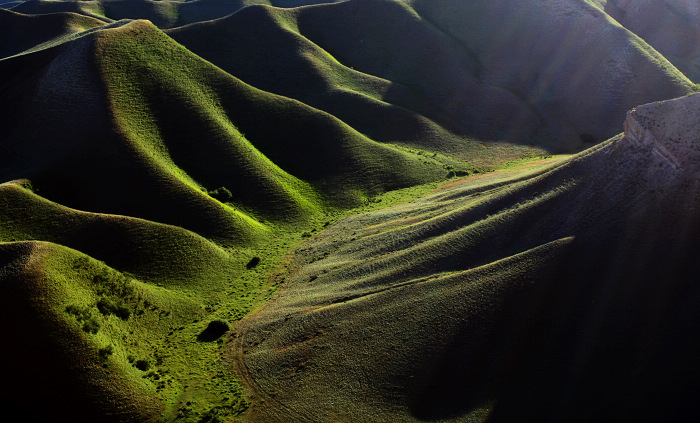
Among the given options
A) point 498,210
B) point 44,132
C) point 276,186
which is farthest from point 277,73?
point 498,210

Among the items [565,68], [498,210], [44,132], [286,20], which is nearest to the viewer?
[498,210]

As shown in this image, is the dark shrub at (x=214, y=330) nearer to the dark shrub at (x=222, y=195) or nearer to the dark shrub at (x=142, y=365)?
the dark shrub at (x=142, y=365)

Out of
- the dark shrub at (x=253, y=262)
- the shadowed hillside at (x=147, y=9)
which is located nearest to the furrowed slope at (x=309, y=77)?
the dark shrub at (x=253, y=262)

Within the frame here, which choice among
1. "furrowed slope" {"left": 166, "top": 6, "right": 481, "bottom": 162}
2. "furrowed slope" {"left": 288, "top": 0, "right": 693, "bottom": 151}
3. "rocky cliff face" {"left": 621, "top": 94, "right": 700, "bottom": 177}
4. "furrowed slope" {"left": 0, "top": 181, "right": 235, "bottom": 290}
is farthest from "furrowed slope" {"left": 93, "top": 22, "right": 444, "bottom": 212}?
"rocky cliff face" {"left": 621, "top": 94, "right": 700, "bottom": 177}

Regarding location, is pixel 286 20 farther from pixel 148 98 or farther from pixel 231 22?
pixel 148 98

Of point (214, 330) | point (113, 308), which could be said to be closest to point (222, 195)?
point (214, 330)

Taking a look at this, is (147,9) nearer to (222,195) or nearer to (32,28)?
(32,28)
